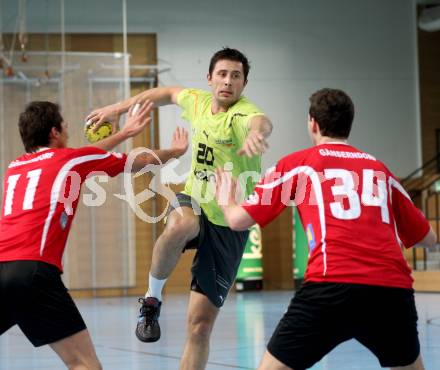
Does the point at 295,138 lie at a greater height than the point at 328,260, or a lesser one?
greater

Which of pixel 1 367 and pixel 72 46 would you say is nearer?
pixel 1 367

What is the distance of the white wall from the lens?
56.9ft

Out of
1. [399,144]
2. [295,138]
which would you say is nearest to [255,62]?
[295,138]

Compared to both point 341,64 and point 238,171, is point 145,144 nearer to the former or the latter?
point 341,64

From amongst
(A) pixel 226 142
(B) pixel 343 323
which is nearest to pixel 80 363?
(B) pixel 343 323

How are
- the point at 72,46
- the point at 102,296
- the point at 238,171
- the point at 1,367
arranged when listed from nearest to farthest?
the point at 238,171, the point at 1,367, the point at 102,296, the point at 72,46

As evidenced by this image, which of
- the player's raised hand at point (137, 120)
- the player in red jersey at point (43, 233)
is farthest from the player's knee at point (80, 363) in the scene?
the player's raised hand at point (137, 120)

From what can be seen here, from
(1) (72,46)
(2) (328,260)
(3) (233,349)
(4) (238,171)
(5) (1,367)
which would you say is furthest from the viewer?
(1) (72,46)

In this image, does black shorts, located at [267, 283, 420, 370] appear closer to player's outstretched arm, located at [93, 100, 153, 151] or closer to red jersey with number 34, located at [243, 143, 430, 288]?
red jersey with number 34, located at [243, 143, 430, 288]

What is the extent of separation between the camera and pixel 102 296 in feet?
50.4

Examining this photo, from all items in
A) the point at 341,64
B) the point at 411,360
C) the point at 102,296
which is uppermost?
the point at 341,64

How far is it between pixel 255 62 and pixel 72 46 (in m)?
3.50

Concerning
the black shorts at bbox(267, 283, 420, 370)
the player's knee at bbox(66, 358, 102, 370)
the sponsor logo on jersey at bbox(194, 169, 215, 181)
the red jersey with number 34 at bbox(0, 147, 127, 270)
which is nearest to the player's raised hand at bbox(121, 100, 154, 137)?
the red jersey with number 34 at bbox(0, 147, 127, 270)

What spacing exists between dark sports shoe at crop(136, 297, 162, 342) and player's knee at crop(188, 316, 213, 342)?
0.20 metres
